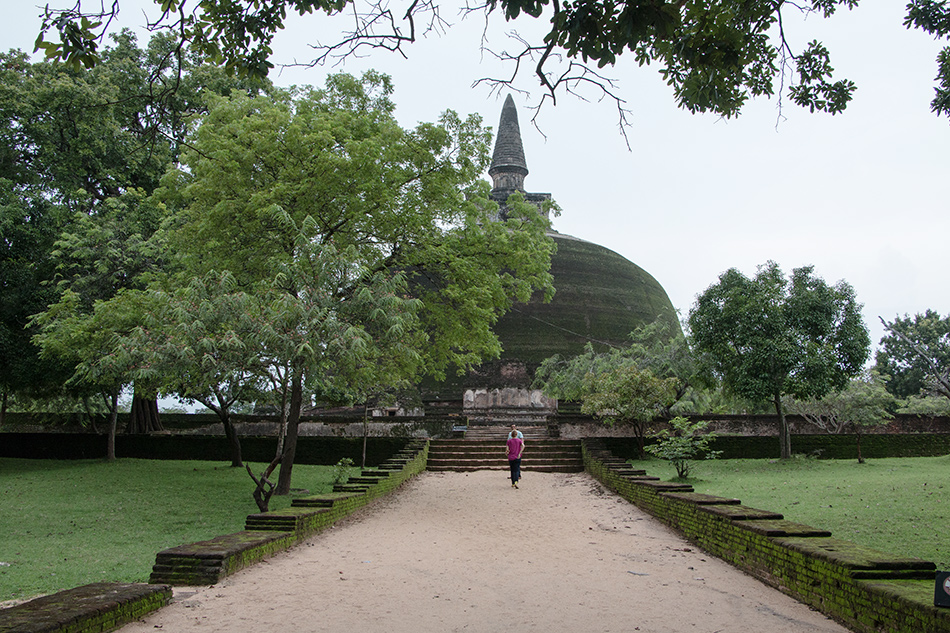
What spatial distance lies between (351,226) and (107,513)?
6081 millimetres

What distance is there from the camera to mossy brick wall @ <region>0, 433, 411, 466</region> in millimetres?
16922

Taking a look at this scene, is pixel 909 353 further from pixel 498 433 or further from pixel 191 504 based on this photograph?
pixel 191 504

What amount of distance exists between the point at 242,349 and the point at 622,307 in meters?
26.9

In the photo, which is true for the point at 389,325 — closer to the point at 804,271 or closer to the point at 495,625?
the point at 495,625

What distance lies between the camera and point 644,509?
980 cm

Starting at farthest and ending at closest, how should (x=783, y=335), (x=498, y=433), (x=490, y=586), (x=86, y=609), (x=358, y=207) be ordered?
1. (x=498, y=433)
2. (x=783, y=335)
3. (x=358, y=207)
4. (x=490, y=586)
5. (x=86, y=609)

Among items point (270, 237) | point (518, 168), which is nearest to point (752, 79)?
point (270, 237)

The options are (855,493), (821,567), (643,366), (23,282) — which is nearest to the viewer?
(821,567)

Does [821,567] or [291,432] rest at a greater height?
[291,432]

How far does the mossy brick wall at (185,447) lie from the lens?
16922 mm

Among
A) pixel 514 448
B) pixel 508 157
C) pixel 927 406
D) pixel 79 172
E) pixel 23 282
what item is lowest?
pixel 514 448

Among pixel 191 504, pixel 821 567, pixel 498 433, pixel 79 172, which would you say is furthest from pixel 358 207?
pixel 79 172

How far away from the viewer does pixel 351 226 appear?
39.1 ft

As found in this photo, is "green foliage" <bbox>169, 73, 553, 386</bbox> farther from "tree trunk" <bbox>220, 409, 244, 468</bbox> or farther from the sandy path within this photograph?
"tree trunk" <bbox>220, 409, 244, 468</bbox>
